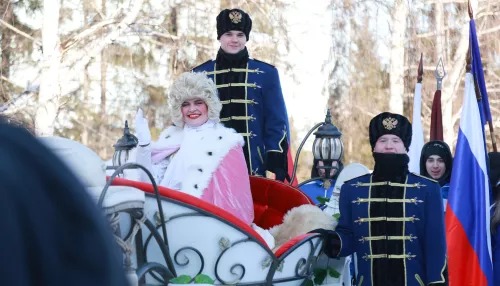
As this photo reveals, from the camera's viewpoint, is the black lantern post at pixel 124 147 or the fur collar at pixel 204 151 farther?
the black lantern post at pixel 124 147

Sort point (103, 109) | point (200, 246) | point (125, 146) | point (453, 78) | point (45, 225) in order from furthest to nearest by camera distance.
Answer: point (453, 78) → point (103, 109) → point (125, 146) → point (200, 246) → point (45, 225)

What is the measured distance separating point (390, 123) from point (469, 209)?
196 centimetres

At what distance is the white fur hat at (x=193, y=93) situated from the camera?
518 cm

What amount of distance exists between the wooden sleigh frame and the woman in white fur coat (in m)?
0.58

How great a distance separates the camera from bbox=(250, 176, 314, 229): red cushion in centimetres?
528

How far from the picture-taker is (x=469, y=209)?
6.48 meters

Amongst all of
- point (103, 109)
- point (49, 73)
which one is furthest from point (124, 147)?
point (103, 109)

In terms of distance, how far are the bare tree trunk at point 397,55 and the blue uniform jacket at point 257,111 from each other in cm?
1608

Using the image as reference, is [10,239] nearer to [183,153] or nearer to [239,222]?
[239,222]

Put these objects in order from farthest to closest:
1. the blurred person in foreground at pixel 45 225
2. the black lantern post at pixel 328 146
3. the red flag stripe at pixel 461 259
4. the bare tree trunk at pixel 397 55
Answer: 1. the bare tree trunk at pixel 397 55
2. the black lantern post at pixel 328 146
3. the red flag stripe at pixel 461 259
4. the blurred person in foreground at pixel 45 225

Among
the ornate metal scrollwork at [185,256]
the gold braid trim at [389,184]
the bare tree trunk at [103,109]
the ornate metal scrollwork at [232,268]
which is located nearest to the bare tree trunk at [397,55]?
the bare tree trunk at [103,109]

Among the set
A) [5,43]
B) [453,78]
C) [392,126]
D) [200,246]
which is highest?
[5,43]

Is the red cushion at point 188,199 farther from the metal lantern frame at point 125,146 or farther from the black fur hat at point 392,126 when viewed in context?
the metal lantern frame at point 125,146

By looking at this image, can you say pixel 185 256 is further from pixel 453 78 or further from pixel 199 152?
pixel 453 78
